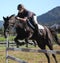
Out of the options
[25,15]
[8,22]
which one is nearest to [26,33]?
[25,15]

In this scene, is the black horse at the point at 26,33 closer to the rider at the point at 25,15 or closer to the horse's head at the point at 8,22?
the horse's head at the point at 8,22

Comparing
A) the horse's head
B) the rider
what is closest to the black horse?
the horse's head

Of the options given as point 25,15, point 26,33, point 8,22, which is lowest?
point 26,33

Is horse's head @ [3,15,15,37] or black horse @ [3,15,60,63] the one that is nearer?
horse's head @ [3,15,15,37]

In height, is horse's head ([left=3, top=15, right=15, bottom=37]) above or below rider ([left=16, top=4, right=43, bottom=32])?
below

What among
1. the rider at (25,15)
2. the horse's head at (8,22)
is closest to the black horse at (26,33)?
the horse's head at (8,22)

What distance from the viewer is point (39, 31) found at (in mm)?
11570

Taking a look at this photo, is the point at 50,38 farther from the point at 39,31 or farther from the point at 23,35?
the point at 23,35

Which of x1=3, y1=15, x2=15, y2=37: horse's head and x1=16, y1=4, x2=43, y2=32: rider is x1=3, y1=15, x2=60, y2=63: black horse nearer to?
x1=3, y1=15, x2=15, y2=37: horse's head

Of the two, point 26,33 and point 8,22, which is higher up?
point 8,22

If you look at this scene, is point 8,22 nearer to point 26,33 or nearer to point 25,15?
point 25,15

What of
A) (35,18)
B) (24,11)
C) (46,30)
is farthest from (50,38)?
(24,11)

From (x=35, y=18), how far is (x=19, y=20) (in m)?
0.78

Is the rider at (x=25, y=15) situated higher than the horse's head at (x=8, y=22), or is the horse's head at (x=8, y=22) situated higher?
the rider at (x=25, y=15)
